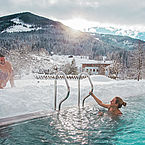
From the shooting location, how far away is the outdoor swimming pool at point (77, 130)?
226 cm

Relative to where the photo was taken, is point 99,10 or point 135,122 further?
point 99,10

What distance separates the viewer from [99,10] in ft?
36.6

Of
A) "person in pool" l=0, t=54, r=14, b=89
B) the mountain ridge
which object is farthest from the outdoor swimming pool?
the mountain ridge

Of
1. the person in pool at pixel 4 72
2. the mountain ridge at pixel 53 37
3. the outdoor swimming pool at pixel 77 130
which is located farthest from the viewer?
the mountain ridge at pixel 53 37

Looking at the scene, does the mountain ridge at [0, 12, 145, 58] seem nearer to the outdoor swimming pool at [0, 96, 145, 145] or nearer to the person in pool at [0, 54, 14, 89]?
the person in pool at [0, 54, 14, 89]

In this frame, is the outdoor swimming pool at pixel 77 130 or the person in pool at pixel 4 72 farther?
the person in pool at pixel 4 72

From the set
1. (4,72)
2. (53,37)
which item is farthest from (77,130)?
(53,37)

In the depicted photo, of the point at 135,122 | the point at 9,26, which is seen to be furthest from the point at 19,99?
the point at 9,26

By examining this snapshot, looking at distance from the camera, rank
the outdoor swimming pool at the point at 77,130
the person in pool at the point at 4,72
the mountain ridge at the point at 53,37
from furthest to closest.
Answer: the mountain ridge at the point at 53,37 < the person in pool at the point at 4,72 < the outdoor swimming pool at the point at 77,130

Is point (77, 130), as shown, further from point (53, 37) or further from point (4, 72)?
point (53, 37)

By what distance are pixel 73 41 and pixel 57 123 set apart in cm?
5193

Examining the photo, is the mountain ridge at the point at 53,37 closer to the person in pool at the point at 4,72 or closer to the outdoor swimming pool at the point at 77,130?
the person in pool at the point at 4,72

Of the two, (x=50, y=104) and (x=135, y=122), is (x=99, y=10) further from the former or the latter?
(x=135, y=122)

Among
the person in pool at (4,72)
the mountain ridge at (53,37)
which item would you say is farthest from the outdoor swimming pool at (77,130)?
the mountain ridge at (53,37)
